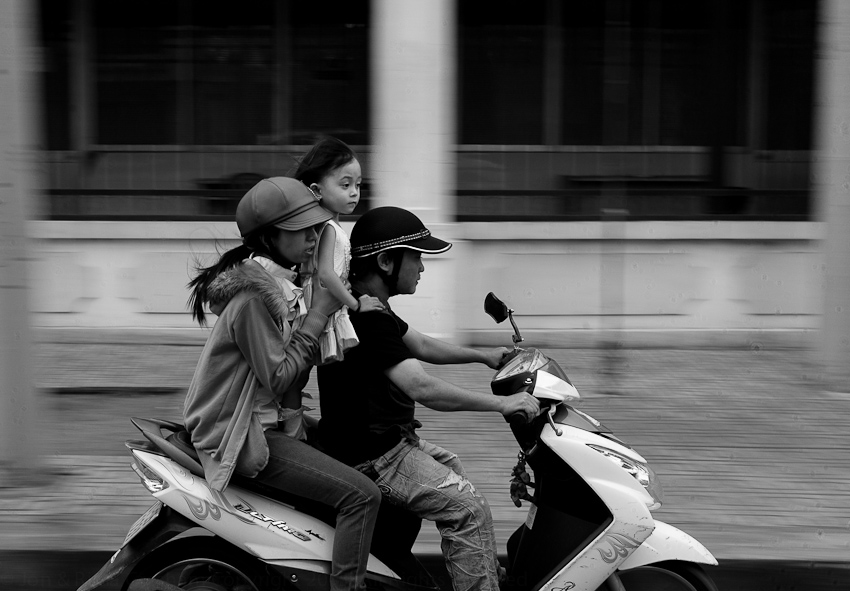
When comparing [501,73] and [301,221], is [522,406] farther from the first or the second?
[501,73]

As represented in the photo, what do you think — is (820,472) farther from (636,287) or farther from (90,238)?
(90,238)

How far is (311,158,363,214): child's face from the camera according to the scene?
3.34 m

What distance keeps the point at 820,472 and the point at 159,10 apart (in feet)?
24.4

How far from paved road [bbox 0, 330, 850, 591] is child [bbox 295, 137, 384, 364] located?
1322 mm

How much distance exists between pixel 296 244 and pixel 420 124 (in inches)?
225

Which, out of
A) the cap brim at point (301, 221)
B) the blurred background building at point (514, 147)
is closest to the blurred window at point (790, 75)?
the blurred background building at point (514, 147)

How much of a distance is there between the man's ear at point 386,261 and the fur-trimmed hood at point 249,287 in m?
0.32

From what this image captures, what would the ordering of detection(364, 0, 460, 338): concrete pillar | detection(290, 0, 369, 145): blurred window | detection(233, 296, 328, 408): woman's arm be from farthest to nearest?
1. detection(290, 0, 369, 145): blurred window
2. detection(364, 0, 460, 338): concrete pillar
3. detection(233, 296, 328, 408): woman's arm

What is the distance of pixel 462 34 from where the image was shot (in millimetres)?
9688

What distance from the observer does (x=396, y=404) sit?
3.20m

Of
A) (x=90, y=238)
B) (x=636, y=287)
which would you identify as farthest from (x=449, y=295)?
(x=90, y=238)

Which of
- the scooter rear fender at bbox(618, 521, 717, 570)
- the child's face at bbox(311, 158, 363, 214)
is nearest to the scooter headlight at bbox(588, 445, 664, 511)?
the scooter rear fender at bbox(618, 521, 717, 570)

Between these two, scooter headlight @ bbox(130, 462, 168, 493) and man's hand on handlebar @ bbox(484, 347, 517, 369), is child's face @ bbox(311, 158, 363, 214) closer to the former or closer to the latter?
man's hand on handlebar @ bbox(484, 347, 517, 369)

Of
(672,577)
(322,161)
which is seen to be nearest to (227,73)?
(322,161)
